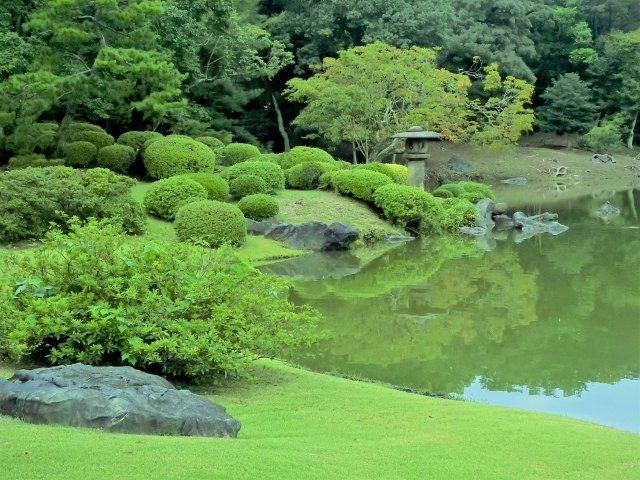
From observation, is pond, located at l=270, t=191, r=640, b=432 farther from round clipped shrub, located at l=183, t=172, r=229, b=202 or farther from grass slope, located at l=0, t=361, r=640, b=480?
round clipped shrub, located at l=183, t=172, r=229, b=202

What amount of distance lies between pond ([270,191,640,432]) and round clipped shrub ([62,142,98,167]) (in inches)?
278

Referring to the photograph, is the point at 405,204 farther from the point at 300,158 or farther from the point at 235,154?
the point at 235,154

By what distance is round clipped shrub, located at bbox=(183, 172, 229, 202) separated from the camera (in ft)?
58.7

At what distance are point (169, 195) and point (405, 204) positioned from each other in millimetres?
5985

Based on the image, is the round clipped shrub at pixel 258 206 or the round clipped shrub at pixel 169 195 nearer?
the round clipped shrub at pixel 169 195

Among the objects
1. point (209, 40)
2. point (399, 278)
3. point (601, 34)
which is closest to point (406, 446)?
point (399, 278)

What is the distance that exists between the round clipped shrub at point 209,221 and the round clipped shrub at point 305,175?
5619 millimetres

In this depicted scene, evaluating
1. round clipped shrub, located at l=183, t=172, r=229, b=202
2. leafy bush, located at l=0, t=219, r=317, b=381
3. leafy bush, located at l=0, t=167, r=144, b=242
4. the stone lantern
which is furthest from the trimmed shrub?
leafy bush, located at l=0, t=219, r=317, b=381

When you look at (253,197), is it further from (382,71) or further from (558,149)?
(558,149)

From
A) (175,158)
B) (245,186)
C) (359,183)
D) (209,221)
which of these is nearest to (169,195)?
(209,221)

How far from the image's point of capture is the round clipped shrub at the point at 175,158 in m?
19.8

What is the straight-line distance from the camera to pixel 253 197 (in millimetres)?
18141

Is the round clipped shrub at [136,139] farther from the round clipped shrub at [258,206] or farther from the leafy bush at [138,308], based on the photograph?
the leafy bush at [138,308]

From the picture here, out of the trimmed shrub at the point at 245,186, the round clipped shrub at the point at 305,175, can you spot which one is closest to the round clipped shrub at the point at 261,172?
the trimmed shrub at the point at 245,186
